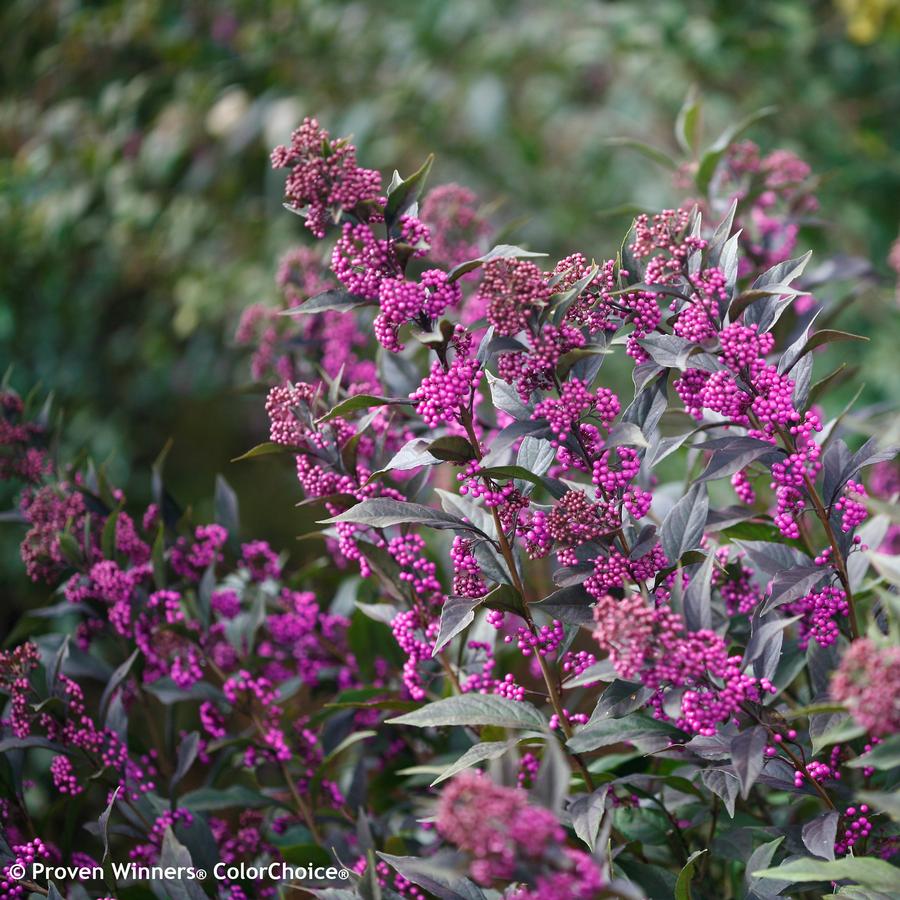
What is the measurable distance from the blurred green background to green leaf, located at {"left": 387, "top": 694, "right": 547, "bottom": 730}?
1742 mm

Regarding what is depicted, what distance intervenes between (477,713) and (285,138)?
2.15m

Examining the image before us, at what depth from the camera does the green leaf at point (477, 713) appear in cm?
72

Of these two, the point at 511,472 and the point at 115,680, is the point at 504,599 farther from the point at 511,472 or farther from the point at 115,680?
the point at 115,680

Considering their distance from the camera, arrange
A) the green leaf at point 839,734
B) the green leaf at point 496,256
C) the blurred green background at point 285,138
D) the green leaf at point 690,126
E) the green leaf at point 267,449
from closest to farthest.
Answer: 1. the green leaf at point 839,734
2. the green leaf at point 496,256
3. the green leaf at point 267,449
4. the green leaf at point 690,126
5. the blurred green background at point 285,138

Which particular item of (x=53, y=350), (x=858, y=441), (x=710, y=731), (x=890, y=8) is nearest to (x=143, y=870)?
(x=710, y=731)

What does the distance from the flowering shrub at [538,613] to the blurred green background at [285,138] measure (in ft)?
4.47

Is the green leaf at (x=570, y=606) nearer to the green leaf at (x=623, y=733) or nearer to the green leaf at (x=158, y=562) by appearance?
the green leaf at (x=623, y=733)

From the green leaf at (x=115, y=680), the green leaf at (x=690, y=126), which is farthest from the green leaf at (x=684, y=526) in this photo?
the green leaf at (x=690, y=126)

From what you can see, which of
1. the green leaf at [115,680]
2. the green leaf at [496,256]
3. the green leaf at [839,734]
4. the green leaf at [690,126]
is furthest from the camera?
the green leaf at [690,126]

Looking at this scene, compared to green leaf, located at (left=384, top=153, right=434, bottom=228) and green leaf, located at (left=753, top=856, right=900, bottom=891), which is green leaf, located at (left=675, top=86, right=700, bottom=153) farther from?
green leaf, located at (left=753, top=856, right=900, bottom=891)

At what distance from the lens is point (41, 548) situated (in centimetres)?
111

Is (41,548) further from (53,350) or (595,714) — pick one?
(53,350)

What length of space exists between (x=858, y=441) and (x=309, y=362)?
99 cm

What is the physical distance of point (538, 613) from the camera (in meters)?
0.88
